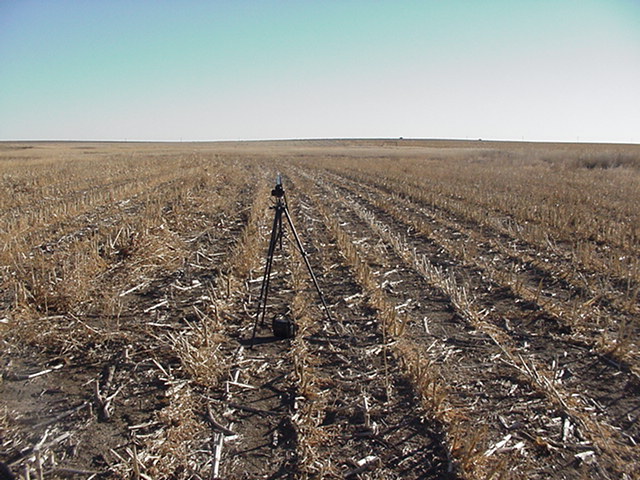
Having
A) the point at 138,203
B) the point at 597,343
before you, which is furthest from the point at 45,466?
the point at 138,203

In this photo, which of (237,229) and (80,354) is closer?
(80,354)

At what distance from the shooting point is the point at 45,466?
2859 mm

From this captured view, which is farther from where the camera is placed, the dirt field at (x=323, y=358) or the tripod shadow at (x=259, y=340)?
the tripod shadow at (x=259, y=340)

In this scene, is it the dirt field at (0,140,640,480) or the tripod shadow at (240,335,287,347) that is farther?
the tripod shadow at (240,335,287,347)

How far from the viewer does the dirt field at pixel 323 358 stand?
3.04 meters

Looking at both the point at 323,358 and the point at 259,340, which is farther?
the point at 259,340

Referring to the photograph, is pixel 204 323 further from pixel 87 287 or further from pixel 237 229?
pixel 237 229

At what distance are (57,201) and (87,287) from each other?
31.7 ft

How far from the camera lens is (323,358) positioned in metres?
4.41

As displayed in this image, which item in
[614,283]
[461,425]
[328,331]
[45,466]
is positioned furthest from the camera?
[614,283]

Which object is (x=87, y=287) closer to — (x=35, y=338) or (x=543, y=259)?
(x=35, y=338)

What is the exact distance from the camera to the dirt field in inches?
119

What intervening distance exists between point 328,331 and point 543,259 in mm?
5168

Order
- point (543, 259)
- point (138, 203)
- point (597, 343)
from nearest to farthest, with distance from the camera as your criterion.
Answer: point (597, 343) < point (543, 259) < point (138, 203)
